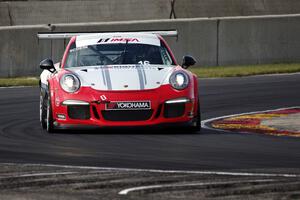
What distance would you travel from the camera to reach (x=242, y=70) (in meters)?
26.1

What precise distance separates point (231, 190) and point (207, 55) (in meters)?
17.3

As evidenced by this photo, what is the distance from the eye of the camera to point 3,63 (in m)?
25.0

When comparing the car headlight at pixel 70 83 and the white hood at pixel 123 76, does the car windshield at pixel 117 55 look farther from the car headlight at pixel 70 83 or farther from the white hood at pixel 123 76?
the car headlight at pixel 70 83

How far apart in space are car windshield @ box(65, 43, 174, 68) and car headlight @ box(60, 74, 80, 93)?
70 cm

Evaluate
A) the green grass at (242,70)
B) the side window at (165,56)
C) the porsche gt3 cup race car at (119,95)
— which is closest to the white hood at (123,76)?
the porsche gt3 cup race car at (119,95)

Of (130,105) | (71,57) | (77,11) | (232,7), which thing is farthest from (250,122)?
(232,7)

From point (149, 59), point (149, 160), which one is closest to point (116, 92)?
point (149, 59)

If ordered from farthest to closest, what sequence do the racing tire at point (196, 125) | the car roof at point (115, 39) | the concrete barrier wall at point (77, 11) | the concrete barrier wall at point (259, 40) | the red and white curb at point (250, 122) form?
the concrete barrier wall at point (77, 11) → the concrete barrier wall at point (259, 40) → the car roof at point (115, 39) → the red and white curb at point (250, 122) → the racing tire at point (196, 125)

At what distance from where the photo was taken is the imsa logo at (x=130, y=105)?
1495 cm

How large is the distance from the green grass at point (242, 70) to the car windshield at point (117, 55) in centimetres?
860

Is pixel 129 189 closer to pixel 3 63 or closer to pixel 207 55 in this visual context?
pixel 3 63

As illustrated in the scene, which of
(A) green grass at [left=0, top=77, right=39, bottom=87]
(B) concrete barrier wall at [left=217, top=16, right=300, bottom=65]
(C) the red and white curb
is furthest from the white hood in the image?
(B) concrete barrier wall at [left=217, top=16, right=300, bottom=65]

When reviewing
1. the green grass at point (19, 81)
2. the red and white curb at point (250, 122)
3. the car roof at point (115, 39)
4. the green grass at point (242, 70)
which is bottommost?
the green grass at point (242, 70)

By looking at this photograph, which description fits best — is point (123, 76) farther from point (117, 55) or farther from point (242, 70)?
point (242, 70)
